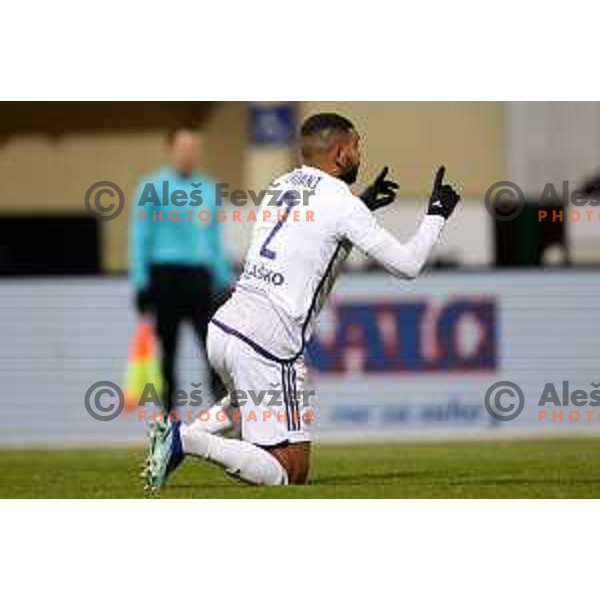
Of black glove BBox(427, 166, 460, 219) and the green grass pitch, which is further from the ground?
black glove BBox(427, 166, 460, 219)

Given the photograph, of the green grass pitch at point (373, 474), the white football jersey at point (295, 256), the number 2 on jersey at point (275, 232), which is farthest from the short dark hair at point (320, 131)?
the green grass pitch at point (373, 474)

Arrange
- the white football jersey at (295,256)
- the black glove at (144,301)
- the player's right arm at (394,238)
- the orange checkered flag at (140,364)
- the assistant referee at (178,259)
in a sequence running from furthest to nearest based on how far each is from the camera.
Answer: the orange checkered flag at (140,364) → the black glove at (144,301) → the assistant referee at (178,259) → the white football jersey at (295,256) → the player's right arm at (394,238)

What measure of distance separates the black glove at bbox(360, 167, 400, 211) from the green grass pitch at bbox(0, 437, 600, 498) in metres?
1.34

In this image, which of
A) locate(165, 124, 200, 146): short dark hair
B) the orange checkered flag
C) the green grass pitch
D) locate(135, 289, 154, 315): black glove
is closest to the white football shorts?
the green grass pitch

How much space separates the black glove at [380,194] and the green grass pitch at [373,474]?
134 cm

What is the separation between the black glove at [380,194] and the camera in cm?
1038

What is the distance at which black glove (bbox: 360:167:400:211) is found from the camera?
409 inches

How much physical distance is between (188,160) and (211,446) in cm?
737

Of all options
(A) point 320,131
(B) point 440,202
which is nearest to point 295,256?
(A) point 320,131

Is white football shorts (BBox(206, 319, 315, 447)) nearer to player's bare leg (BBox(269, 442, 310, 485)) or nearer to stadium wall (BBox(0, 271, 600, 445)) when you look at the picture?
player's bare leg (BBox(269, 442, 310, 485))

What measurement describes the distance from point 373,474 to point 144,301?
6.12 metres

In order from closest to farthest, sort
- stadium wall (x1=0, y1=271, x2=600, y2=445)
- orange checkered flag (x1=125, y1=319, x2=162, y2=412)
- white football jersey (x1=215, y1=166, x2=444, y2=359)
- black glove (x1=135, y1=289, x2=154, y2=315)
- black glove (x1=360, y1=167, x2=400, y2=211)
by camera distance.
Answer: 1. white football jersey (x1=215, y1=166, x2=444, y2=359)
2. black glove (x1=360, y1=167, x2=400, y2=211)
3. black glove (x1=135, y1=289, x2=154, y2=315)
4. stadium wall (x1=0, y1=271, x2=600, y2=445)
5. orange checkered flag (x1=125, y1=319, x2=162, y2=412)

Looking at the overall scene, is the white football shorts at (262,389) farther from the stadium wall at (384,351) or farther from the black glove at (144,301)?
the stadium wall at (384,351)

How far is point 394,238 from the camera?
9867 millimetres
